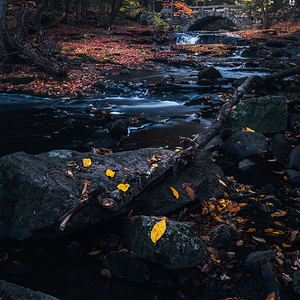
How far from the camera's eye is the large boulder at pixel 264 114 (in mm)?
6035

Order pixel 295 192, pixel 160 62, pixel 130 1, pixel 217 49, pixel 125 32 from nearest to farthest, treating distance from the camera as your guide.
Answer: pixel 295 192 → pixel 160 62 → pixel 217 49 → pixel 125 32 → pixel 130 1

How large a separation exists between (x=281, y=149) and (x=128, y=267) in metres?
4.01

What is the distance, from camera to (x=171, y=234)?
2.60 meters

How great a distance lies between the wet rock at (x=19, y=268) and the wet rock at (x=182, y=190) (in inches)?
52.3

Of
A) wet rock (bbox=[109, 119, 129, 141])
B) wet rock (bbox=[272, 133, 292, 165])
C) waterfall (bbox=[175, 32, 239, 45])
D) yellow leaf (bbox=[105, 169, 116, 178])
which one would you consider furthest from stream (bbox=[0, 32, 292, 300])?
waterfall (bbox=[175, 32, 239, 45])

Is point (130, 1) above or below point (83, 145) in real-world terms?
above

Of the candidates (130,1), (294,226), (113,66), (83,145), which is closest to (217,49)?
(113,66)

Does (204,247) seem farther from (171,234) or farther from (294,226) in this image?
(294,226)

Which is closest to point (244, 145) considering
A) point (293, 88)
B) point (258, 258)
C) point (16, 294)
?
point (258, 258)

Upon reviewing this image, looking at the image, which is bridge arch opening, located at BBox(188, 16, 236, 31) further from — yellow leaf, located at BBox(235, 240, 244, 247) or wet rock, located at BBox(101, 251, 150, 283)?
wet rock, located at BBox(101, 251, 150, 283)

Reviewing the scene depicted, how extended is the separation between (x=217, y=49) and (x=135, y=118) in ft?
59.0

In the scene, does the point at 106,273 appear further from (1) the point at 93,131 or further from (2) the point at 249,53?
(2) the point at 249,53

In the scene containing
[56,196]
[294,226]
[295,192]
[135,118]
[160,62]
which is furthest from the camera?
[160,62]

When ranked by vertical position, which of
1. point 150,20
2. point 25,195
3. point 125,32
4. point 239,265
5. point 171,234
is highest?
point 150,20
